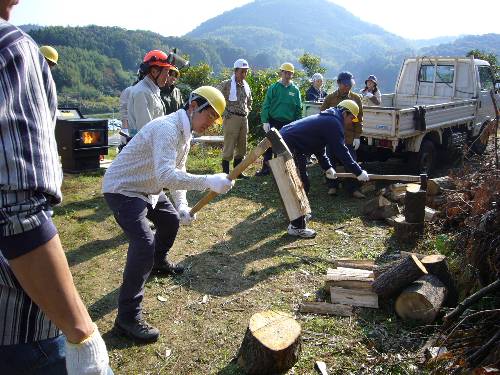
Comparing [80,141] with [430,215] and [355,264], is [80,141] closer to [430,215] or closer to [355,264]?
[355,264]

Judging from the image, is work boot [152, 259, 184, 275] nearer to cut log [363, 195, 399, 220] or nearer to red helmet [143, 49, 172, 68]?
red helmet [143, 49, 172, 68]

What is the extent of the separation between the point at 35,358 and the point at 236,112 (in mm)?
6850

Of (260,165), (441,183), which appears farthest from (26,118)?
(260,165)

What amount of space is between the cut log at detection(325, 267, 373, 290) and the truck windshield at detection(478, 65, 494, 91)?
7268 mm

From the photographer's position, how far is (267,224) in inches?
238

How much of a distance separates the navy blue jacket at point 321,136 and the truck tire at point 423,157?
259cm

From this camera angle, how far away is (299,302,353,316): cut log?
12.2 ft


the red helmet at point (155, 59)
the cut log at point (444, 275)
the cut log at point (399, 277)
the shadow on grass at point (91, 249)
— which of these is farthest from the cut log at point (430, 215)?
the shadow on grass at point (91, 249)

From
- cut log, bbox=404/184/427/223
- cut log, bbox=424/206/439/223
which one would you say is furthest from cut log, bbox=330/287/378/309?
cut log, bbox=424/206/439/223

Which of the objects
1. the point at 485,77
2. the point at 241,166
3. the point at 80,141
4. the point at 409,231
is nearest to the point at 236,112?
the point at 80,141

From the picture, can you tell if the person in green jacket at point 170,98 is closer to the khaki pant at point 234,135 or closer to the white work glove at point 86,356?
the khaki pant at point 234,135

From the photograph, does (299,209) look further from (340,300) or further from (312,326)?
(312,326)

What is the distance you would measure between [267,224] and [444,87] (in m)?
6.04

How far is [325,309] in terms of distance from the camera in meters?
3.74
